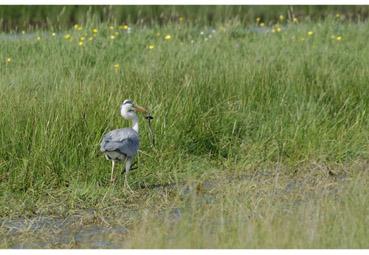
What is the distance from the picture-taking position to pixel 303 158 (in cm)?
777

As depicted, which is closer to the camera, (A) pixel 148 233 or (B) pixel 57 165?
(A) pixel 148 233

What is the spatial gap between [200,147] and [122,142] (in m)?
1.47

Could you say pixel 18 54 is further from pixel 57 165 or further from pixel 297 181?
pixel 297 181

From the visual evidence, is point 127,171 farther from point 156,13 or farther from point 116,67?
point 156,13

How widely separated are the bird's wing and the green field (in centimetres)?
36

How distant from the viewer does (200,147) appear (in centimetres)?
795

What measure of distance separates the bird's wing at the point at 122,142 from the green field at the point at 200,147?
0.36 metres

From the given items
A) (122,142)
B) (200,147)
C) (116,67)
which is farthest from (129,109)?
(116,67)

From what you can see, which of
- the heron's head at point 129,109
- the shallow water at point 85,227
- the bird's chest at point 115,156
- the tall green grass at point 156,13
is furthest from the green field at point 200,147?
the tall green grass at point 156,13

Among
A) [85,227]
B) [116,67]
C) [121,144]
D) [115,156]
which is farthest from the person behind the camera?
[116,67]

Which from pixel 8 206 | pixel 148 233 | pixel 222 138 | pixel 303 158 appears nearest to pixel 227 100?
pixel 222 138

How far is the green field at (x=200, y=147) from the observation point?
5.48m

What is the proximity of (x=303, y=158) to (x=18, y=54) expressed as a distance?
Result: 4.38 metres

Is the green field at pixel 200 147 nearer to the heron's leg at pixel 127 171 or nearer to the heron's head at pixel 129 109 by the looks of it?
the heron's leg at pixel 127 171
